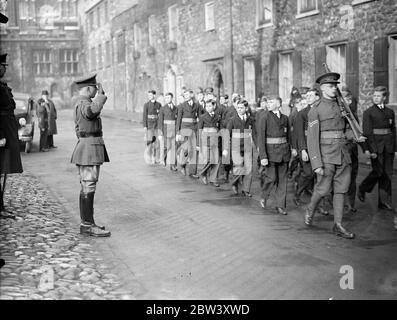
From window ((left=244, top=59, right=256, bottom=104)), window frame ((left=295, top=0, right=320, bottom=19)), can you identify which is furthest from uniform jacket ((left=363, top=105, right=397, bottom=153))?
window ((left=244, top=59, right=256, bottom=104))

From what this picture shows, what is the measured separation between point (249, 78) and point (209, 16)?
456cm

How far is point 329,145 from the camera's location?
732 centimetres

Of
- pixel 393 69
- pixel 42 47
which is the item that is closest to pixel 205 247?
pixel 393 69

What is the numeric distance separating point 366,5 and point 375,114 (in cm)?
737

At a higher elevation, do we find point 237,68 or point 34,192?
point 237,68

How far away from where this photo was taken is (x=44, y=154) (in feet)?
55.7

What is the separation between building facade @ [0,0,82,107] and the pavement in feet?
136

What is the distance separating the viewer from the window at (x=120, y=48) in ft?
130

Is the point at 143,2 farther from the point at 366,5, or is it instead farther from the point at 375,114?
the point at 375,114

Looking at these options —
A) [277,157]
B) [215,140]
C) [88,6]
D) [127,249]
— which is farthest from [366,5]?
[88,6]

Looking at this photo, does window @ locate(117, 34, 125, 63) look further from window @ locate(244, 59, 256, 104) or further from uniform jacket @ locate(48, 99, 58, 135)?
uniform jacket @ locate(48, 99, 58, 135)

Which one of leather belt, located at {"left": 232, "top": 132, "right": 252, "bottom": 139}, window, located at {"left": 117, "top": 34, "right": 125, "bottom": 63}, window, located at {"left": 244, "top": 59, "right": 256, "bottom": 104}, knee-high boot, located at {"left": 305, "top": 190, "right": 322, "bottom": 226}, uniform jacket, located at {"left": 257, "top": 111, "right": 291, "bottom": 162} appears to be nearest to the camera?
knee-high boot, located at {"left": 305, "top": 190, "right": 322, "bottom": 226}

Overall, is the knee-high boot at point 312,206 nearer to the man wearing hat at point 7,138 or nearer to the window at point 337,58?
the man wearing hat at point 7,138

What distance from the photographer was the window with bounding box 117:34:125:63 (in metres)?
39.5
